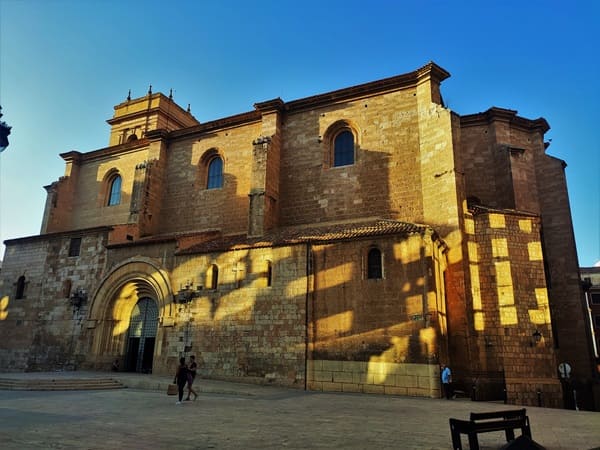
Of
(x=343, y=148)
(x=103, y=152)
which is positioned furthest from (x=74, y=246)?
(x=343, y=148)

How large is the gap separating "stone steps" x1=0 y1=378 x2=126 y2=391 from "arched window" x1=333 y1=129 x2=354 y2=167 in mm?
12242

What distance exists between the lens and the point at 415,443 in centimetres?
623

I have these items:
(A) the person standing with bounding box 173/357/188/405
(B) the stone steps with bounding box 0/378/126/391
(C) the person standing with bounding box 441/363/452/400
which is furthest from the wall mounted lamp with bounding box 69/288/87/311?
(C) the person standing with bounding box 441/363/452/400

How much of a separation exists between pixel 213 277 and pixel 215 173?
23.2ft

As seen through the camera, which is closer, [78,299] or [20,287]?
[78,299]

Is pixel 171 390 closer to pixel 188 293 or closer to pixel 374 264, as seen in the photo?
pixel 188 293

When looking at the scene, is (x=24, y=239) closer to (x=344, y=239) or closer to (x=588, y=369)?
(x=344, y=239)

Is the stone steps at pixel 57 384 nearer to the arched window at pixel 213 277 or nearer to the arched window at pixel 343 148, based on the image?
the arched window at pixel 213 277

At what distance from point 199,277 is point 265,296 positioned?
3075 millimetres

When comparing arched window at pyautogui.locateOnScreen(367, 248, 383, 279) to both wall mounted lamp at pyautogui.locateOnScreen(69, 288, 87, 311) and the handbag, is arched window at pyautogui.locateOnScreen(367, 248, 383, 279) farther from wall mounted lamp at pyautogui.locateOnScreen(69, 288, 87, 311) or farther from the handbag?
wall mounted lamp at pyautogui.locateOnScreen(69, 288, 87, 311)

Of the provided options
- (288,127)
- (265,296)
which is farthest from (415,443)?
(288,127)

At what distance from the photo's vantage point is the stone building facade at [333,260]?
46.3 ft

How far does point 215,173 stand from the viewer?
22.1m

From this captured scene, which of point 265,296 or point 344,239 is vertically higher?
point 344,239
